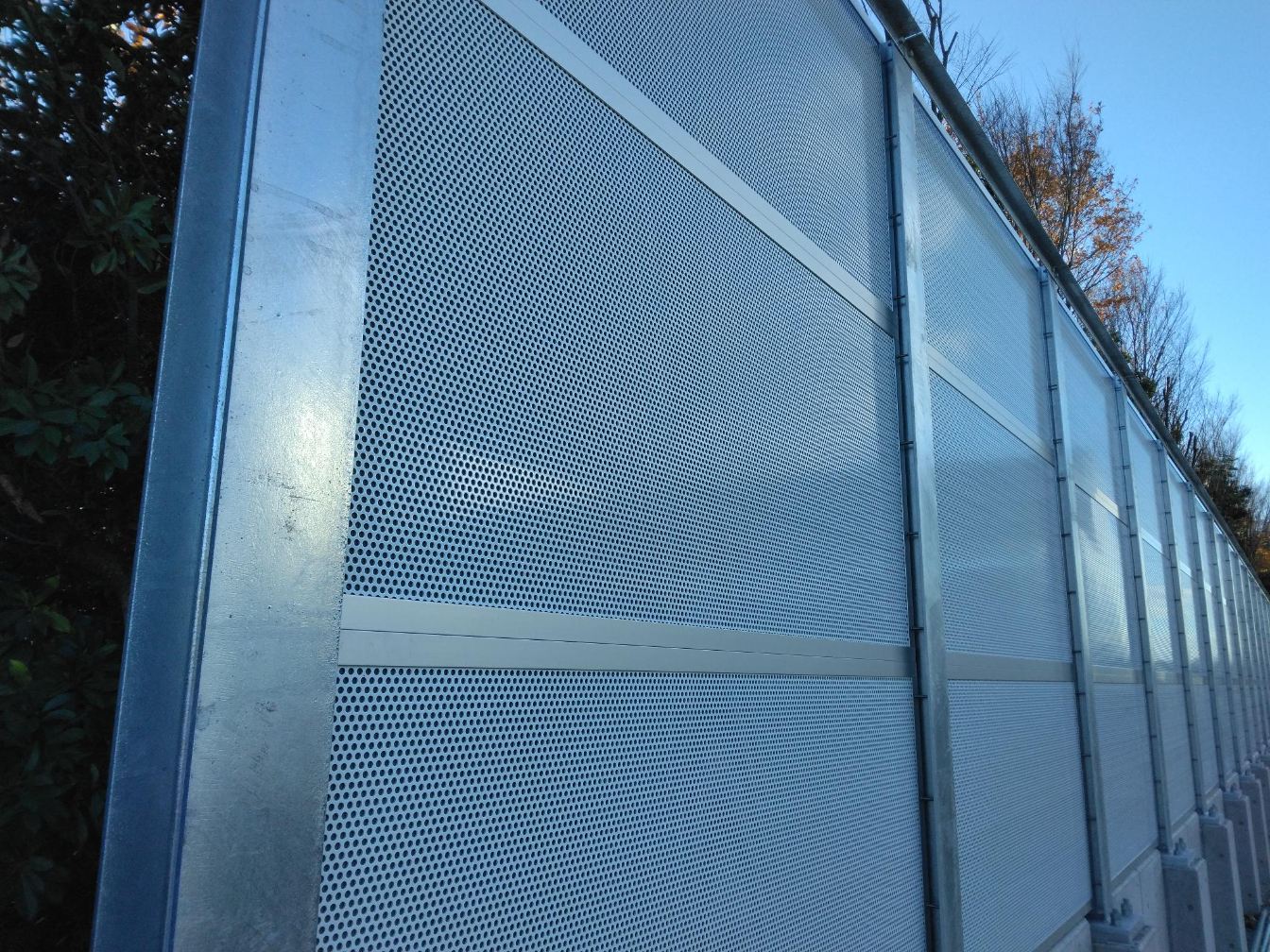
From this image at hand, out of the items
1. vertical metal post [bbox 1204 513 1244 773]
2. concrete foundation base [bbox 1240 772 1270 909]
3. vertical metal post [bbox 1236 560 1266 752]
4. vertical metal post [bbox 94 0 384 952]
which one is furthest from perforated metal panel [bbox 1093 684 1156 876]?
vertical metal post [bbox 1236 560 1266 752]

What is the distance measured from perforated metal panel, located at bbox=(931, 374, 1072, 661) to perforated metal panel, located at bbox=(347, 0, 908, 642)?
5.44 feet

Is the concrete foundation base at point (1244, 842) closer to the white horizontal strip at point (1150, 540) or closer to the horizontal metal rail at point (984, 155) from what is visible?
the white horizontal strip at point (1150, 540)

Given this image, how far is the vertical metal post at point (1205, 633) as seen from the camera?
16.3 m

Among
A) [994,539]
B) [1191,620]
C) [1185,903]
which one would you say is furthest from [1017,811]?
[1191,620]

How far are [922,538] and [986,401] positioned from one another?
2.03 metres

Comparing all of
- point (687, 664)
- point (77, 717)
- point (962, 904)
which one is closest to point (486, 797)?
point (687, 664)

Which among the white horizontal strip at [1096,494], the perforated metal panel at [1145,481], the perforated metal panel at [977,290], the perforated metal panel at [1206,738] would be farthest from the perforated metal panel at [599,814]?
the perforated metal panel at [1206,738]

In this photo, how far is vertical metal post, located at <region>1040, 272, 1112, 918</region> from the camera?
22.7 ft

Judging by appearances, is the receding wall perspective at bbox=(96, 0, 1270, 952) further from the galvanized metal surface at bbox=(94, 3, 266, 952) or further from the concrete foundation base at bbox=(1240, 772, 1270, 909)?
the concrete foundation base at bbox=(1240, 772, 1270, 909)

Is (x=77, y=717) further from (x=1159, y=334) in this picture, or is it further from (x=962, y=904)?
(x=1159, y=334)

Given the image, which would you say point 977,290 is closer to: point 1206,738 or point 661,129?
point 661,129

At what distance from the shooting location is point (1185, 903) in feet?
31.9

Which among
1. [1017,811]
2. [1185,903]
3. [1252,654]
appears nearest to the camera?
[1017,811]

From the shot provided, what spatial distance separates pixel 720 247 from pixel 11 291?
1.86 meters
